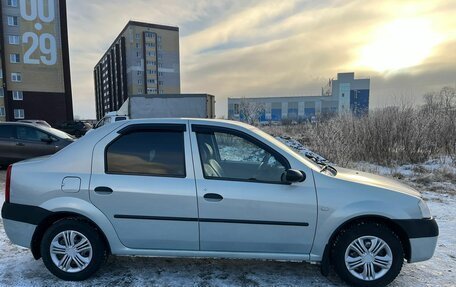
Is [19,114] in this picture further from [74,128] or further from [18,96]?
[74,128]

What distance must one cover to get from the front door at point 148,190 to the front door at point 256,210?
0.14m

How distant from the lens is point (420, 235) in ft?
10.4

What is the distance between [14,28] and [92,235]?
150ft

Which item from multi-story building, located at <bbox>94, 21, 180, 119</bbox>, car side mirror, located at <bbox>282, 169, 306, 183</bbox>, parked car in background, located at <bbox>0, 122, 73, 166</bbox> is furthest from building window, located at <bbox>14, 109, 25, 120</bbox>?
car side mirror, located at <bbox>282, 169, 306, 183</bbox>

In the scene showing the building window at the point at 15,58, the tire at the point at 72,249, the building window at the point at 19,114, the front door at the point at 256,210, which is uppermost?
the building window at the point at 15,58

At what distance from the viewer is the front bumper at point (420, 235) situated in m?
3.14

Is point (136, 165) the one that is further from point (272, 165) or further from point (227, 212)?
point (272, 165)

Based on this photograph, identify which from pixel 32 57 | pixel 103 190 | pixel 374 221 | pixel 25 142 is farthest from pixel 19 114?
pixel 374 221

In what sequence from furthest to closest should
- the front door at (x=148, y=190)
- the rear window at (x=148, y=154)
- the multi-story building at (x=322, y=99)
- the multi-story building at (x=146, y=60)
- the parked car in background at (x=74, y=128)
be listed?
the multi-story building at (x=322, y=99), the multi-story building at (x=146, y=60), the parked car in background at (x=74, y=128), the rear window at (x=148, y=154), the front door at (x=148, y=190)

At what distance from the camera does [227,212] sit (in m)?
3.15

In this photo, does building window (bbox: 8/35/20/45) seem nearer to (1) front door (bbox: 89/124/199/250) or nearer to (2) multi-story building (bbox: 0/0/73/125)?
(2) multi-story building (bbox: 0/0/73/125)

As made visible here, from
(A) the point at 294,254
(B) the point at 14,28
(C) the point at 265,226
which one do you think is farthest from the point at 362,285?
(B) the point at 14,28

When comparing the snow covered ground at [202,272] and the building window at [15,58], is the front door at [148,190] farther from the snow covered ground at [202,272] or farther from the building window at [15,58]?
the building window at [15,58]

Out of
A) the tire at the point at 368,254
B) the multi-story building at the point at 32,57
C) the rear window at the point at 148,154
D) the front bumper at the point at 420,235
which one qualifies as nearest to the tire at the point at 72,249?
the rear window at the point at 148,154
